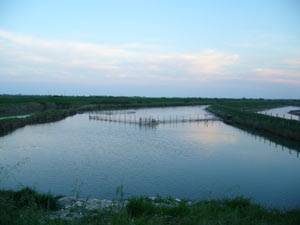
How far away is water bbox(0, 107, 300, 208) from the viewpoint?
44.7ft

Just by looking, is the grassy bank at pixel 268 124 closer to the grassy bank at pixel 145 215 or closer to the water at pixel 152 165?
the water at pixel 152 165

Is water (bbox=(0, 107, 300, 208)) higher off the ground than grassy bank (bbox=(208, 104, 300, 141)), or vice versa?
grassy bank (bbox=(208, 104, 300, 141))

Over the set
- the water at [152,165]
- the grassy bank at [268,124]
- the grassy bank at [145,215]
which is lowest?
the water at [152,165]

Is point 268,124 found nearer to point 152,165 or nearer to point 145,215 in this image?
point 152,165

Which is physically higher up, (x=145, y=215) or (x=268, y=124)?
(x=145, y=215)

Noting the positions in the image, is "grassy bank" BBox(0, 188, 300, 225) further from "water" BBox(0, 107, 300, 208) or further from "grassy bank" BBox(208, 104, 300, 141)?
"grassy bank" BBox(208, 104, 300, 141)

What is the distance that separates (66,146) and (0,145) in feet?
13.4

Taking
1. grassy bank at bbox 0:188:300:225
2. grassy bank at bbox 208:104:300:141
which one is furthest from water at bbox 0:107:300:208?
grassy bank at bbox 208:104:300:141

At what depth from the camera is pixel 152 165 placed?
1834 centimetres

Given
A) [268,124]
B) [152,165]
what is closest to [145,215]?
[152,165]

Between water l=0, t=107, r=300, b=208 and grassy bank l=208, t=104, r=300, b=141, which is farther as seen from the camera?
grassy bank l=208, t=104, r=300, b=141

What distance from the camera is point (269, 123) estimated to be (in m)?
34.4

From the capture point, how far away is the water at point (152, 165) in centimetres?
1362

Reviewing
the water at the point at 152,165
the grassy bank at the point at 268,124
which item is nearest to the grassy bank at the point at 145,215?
the water at the point at 152,165
